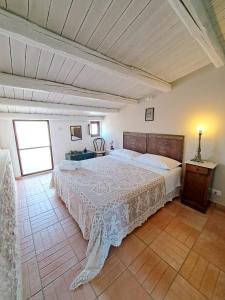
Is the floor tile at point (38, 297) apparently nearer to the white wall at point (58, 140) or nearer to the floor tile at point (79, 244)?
the floor tile at point (79, 244)

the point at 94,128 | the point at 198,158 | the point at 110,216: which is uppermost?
the point at 94,128

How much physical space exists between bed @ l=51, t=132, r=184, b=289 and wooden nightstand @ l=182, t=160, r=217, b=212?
8.7 inches

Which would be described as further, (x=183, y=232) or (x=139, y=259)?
(x=183, y=232)

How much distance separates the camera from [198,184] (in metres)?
2.48

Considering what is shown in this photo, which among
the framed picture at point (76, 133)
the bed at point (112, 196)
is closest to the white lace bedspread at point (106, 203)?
the bed at point (112, 196)

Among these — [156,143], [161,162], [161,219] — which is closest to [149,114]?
[156,143]

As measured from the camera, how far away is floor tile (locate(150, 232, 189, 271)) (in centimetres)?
160

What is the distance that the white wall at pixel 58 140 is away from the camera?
3.81 meters

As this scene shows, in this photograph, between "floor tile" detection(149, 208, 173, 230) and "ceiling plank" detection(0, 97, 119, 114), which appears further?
"ceiling plank" detection(0, 97, 119, 114)

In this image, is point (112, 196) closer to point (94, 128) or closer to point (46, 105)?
point (46, 105)

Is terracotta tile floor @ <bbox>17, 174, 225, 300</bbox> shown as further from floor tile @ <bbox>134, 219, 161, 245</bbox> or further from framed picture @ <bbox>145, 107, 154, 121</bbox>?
framed picture @ <bbox>145, 107, 154, 121</bbox>

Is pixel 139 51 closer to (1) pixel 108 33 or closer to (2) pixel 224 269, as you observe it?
(1) pixel 108 33

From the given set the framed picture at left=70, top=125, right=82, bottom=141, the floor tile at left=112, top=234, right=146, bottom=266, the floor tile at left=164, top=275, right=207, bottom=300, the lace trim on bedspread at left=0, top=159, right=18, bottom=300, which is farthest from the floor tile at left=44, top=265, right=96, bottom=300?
the framed picture at left=70, top=125, right=82, bottom=141

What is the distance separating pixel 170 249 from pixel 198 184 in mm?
1280
